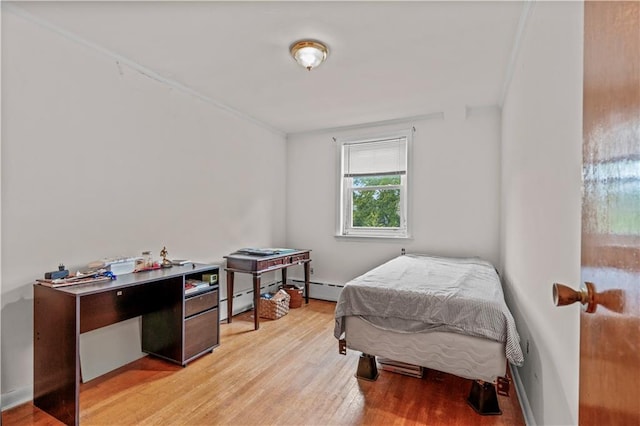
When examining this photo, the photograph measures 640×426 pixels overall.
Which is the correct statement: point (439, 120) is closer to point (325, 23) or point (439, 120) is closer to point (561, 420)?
point (325, 23)

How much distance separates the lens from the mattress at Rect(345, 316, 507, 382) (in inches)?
71.1

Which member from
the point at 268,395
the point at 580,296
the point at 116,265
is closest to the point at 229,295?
A: the point at 116,265

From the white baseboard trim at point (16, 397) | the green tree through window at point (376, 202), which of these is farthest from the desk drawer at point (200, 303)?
the green tree through window at point (376, 202)

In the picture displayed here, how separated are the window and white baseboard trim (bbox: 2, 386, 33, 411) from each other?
3.29 meters

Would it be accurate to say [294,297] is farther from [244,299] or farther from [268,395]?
[268,395]

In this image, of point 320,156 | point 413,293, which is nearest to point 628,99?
point 413,293

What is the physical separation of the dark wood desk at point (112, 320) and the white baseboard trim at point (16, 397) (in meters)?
0.06

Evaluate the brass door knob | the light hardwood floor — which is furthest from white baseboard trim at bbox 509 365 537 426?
the brass door knob

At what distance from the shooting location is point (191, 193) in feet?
10.4

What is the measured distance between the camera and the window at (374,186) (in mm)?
4066

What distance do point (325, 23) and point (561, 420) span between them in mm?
2368

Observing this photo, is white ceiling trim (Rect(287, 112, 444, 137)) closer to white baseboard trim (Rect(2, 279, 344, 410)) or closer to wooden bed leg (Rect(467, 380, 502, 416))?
white baseboard trim (Rect(2, 279, 344, 410))

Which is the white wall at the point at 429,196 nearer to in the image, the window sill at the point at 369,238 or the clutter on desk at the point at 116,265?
the window sill at the point at 369,238

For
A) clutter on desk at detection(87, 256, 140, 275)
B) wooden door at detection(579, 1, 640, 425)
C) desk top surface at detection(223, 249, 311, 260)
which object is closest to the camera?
wooden door at detection(579, 1, 640, 425)
